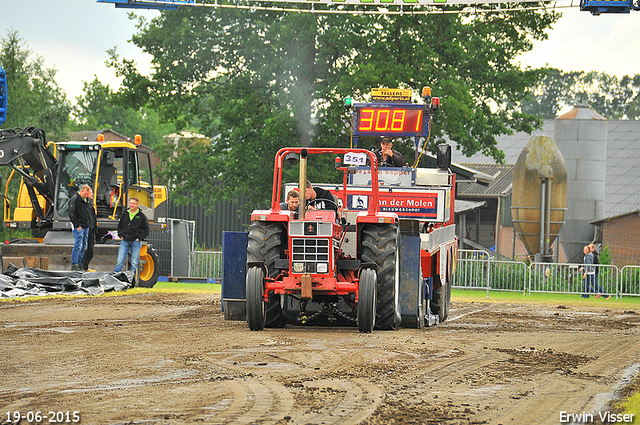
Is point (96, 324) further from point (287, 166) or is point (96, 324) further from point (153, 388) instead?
point (287, 166)

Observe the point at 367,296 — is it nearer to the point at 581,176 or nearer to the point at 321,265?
the point at 321,265

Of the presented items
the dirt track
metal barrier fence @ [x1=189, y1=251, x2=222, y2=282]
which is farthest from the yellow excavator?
the dirt track

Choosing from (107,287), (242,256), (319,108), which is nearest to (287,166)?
(319,108)

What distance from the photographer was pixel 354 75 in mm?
29422

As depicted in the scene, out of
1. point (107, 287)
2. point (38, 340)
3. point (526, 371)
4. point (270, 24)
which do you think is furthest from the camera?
point (270, 24)

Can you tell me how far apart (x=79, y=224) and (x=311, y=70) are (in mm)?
13547

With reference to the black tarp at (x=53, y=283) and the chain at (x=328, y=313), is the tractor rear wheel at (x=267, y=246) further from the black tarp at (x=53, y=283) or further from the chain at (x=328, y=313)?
the black tarp at (x=53, y=283)

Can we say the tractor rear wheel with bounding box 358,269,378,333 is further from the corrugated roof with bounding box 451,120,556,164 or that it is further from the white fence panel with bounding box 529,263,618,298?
the corrugated roof with bounding box 451,120,556,164

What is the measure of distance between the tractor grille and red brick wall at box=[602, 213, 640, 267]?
86.0 feet

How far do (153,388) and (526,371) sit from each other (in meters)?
3.53

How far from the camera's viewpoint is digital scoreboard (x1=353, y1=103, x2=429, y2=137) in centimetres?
1576

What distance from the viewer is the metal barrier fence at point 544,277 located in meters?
25.4

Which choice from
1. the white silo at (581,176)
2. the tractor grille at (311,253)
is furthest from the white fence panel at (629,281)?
the tractor grille at (311,253)

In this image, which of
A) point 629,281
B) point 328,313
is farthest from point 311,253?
point 629,281
